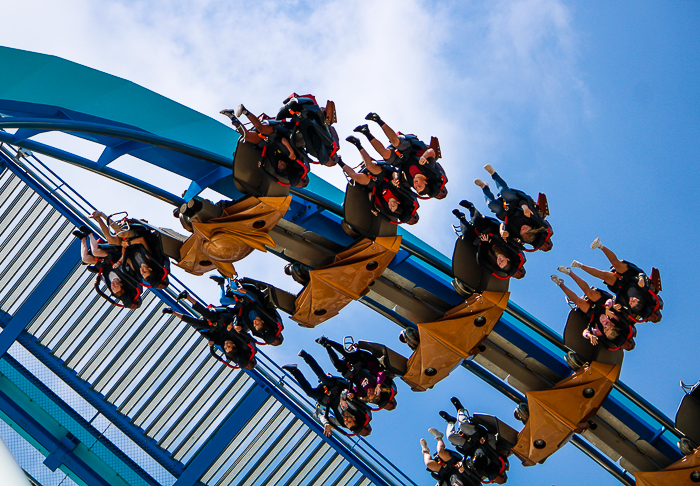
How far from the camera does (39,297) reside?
10672 mm

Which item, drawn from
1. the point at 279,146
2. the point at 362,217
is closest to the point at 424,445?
the point at 362,217

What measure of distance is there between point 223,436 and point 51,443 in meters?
2.60

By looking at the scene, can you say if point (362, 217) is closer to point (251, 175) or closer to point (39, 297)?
point (251, 175)

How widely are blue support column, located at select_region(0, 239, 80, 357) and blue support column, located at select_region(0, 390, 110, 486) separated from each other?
0.93 metres

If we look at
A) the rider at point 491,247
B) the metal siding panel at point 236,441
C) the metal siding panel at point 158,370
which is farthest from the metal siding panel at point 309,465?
the rider at point 491,247

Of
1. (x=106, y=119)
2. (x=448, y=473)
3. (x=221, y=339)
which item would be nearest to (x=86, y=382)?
(x=221, y=339)

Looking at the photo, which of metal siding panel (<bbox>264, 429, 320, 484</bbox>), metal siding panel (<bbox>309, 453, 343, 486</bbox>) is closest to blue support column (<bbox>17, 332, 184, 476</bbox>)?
metal siding panel (<bbox>264, 429, 320, 484</bbox>)

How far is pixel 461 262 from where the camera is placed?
9211mm

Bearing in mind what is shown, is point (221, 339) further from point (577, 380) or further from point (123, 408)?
point (577, 380)

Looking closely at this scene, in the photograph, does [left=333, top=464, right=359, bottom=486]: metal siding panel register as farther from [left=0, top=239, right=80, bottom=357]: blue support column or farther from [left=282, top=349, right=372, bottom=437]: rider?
[left=0, top=239, right=80, bottom=357]: blue support column

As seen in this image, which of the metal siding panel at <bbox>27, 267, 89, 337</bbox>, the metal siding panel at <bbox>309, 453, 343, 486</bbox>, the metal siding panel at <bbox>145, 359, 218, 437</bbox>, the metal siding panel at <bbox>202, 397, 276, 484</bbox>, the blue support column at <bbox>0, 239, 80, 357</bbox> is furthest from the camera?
the metal siding panel at <bbox>309, 453, 343, 486</bbox>

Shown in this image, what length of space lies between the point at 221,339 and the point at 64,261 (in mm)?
2904

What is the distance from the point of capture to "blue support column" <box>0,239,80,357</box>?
10625mm

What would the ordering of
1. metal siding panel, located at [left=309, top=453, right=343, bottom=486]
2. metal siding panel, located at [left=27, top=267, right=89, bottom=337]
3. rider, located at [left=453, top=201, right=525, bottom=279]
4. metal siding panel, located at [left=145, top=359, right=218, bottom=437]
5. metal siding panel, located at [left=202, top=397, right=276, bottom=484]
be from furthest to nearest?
metal siding panel, located at [left=309, top=453, right=343, bottom=486] < metal siding panel, located at [left=202, top=397, right=276, bottom=484] < metal siding panel, located at [left=145, top=359, right=218, bottom=437] < metal siding panel, located at [left=27, top=267, right=89, bottom=337] < rider, located at [left=453, top=201, right=525, bottom=279]
